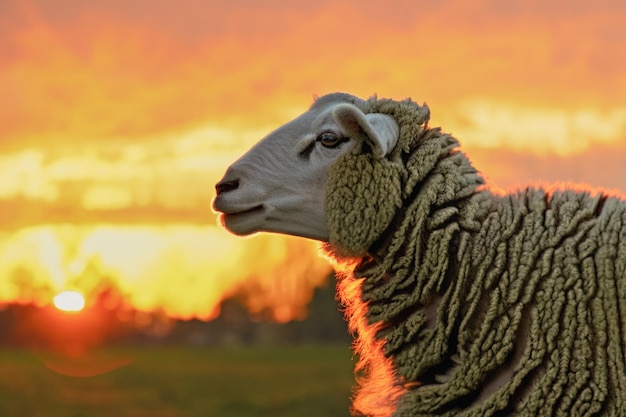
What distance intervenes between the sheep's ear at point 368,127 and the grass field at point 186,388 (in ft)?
32.9

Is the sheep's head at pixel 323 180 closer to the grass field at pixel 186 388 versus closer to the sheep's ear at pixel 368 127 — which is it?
the sheep's ear at pixel 368 127

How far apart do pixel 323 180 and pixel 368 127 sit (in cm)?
47

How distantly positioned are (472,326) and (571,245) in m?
0.70

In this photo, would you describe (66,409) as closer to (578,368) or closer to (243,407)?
(243,407)

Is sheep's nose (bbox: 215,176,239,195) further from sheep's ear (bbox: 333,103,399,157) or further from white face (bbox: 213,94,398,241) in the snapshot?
sheep's ear (bbox: 333,103,399,157)

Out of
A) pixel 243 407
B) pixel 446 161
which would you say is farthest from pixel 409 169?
pixel 243 407

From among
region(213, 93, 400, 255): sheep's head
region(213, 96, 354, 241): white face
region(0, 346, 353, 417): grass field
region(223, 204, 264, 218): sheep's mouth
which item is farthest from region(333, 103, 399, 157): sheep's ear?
region(0, 346, 353, 417): grass field

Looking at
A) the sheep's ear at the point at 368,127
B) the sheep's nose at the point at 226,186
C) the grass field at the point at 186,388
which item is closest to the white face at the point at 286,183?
the sheep's nose at the point at 226,186

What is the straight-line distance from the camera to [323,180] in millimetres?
6672

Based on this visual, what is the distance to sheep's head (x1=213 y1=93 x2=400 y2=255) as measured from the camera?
255 inches

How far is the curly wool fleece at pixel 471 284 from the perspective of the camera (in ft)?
19.8

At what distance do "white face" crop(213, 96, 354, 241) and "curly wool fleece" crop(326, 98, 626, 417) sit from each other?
0.45 ft

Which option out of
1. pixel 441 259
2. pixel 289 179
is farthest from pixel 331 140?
pixel 441 259

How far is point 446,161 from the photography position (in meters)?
6.64
